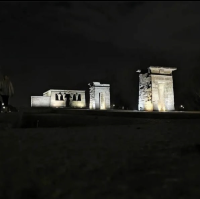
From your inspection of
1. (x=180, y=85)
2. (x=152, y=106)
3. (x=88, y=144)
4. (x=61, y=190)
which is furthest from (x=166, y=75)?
(x=180, y=85)

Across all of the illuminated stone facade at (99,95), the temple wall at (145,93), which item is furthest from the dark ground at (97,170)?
the illuminated stone facade at (99,95)

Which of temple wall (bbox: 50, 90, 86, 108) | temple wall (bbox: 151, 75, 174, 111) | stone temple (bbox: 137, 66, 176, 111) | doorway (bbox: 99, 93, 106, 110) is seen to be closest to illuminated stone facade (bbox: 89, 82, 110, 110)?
doorway (bbox: 99, 93, 106, 110)

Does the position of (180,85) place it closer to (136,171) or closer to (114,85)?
(114,85)

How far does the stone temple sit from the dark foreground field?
485 inches

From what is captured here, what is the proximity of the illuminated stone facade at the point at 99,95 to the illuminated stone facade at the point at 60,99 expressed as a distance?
30.3 ft

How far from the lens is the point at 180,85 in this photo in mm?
31297

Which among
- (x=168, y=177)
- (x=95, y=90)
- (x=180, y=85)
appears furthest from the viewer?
(x=180, y=85)

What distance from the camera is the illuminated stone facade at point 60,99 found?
29211 mm

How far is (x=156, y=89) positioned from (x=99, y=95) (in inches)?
312

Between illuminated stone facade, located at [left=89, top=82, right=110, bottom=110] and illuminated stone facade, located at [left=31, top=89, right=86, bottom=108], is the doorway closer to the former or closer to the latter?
illuminated stone facade, located at [left=89, top=82, right=110, bottom=110]


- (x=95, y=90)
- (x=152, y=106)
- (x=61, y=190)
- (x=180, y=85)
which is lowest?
(x=61, y=190)

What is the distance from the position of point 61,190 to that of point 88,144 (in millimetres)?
1163

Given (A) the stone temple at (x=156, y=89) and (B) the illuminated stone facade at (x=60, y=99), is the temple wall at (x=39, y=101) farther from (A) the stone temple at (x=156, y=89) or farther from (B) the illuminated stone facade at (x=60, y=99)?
(A) the stone temple at (x=156, y=89)

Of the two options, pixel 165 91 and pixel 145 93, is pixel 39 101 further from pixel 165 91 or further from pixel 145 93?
pixel 165 91
